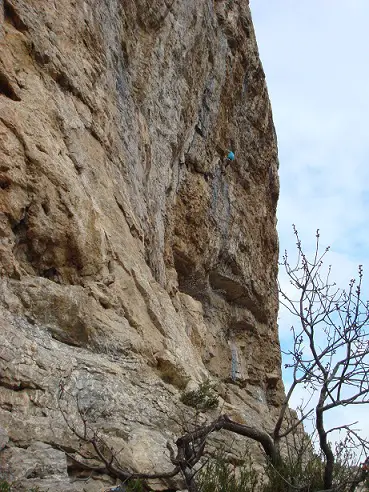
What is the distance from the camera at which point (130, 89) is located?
417 inches

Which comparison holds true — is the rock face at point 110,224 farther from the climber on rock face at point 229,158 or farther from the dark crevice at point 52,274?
the climber on rock face at point 229,158

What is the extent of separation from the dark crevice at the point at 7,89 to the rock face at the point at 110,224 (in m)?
0.02

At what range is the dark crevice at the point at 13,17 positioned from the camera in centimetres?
731

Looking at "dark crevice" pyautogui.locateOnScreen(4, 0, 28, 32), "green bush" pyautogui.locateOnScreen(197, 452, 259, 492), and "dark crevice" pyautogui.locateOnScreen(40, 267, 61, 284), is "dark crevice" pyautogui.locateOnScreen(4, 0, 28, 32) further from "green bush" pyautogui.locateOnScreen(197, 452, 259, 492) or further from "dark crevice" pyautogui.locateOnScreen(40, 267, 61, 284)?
"green bush" pyautogui.locateOnScreen(197, 452, 259, 492)

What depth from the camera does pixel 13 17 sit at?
24.2 feet

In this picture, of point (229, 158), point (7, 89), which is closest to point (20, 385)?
point (7, 89)

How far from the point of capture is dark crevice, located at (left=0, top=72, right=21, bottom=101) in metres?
6.63

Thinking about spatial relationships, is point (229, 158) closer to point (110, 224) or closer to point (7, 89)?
point (110, 224)

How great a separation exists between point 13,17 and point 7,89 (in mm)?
1240

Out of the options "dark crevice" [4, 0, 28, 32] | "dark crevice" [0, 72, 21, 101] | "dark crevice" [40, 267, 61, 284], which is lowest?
"dark crevice" [40, 267, 61, 284]

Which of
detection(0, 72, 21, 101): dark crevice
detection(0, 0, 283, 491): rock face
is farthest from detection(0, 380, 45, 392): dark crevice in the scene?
detection(0, 72, 21, 101): dark crevice

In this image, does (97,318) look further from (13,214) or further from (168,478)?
(168,478)

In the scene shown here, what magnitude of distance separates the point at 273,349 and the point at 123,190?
10629mm

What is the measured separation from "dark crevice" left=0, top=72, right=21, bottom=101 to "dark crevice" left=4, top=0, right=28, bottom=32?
1.10 metres
